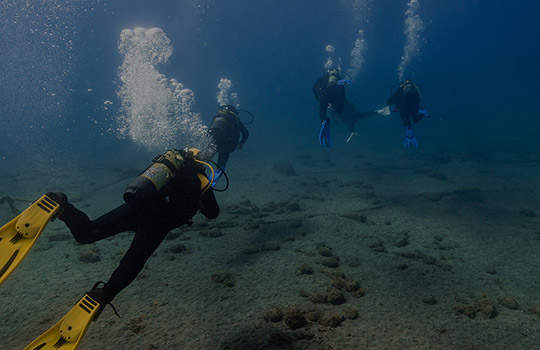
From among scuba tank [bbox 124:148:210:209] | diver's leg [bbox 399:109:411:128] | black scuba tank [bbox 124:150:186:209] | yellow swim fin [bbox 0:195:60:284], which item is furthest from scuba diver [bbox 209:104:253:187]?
diver's leg [bbox 399:109:411:128]

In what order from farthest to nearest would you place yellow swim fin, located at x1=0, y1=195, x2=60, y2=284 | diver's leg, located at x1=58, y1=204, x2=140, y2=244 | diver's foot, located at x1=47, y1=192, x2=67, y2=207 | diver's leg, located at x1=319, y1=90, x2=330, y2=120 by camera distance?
1. diver's leg, located at x1=319, y1=90, x2=330, y2=120
2. diver's leg, located at x1=58, y1=204, x2=140, y2=244
3. diver's foot, located at x1=47, y1=192, x2=67, y2=207
4. yellow swim fin, located at x1=0, y1=195, x2=60, y2=284

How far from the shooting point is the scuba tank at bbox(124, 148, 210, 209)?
2811mm

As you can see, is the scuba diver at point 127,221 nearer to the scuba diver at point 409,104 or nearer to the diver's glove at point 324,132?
the diver's glove at point 324,132

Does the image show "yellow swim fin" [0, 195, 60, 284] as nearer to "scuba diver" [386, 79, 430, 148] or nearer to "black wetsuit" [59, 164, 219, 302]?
"black wetsuit" [59, 164, 219, 302]

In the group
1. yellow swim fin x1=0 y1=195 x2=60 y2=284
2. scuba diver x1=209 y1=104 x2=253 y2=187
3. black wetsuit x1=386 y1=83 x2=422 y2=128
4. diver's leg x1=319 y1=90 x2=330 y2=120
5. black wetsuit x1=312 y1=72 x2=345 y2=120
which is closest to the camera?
yellow swim fin x1=0 y1=195 x2=60 y2=284

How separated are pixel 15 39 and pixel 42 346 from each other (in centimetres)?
Answer: 10558

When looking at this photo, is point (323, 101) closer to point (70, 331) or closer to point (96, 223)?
point (96, 223)

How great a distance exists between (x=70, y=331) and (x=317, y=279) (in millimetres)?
2967

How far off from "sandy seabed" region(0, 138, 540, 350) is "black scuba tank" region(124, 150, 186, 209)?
1396mm

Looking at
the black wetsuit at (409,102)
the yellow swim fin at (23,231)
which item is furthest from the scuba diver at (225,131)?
the black wetsuit at (409,102)

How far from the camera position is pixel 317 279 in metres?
4.23

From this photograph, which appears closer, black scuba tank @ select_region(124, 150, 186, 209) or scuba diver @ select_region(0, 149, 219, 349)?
scuba diver @ select_region(0, 149, 219, 349)

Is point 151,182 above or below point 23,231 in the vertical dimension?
above

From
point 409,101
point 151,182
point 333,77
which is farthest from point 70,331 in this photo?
point 409,101
